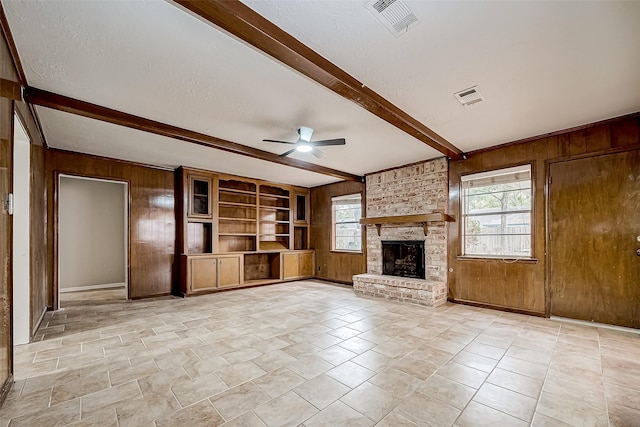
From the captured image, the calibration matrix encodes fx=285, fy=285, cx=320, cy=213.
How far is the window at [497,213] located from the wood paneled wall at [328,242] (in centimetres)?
243

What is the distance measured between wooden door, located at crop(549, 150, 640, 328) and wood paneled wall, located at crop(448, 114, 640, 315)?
12 cm

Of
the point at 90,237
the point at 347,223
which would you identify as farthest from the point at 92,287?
the point at 347,223

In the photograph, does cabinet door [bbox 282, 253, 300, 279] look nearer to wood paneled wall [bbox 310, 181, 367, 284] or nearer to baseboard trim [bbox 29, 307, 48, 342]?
wood paneled wall [bbox 310, 181, 367, 284]

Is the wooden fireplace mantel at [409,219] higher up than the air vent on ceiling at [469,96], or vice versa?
the air vent on ceiling at [469,96]

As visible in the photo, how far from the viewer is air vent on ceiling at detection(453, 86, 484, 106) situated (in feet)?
9.54

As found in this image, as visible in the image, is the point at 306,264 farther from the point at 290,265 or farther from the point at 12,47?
the point at 12,47

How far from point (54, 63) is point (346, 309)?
15.0 ft

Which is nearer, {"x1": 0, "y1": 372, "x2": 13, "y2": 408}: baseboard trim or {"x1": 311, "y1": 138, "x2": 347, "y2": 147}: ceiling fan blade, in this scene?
{"x1": 0, "y1": 372, "x2": 13, "y2": 408}: baseboard trim

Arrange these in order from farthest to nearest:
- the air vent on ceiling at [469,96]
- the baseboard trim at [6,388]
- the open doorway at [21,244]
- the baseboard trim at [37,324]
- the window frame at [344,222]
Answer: the window frame at [344,222], the baseboard trim at [37,324], the open doorway at [21,244], the air vent on ceiling at [469,96], the baseboard trim at [6,388]

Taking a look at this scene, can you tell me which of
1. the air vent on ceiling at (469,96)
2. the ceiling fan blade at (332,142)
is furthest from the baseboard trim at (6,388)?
the air vent on ceiling at (469,96)

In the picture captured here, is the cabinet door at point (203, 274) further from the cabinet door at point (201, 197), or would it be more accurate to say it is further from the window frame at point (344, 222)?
the window frame at point (344, 222)

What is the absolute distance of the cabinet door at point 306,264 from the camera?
7930 mm

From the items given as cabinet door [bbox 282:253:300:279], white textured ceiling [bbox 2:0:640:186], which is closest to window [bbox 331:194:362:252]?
cabinet door [bbox 282:253:300:279]

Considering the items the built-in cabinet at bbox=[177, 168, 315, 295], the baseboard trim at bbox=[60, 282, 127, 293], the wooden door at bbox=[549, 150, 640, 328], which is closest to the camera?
the wooden door at bbox=[549, 150, 640, 328]
